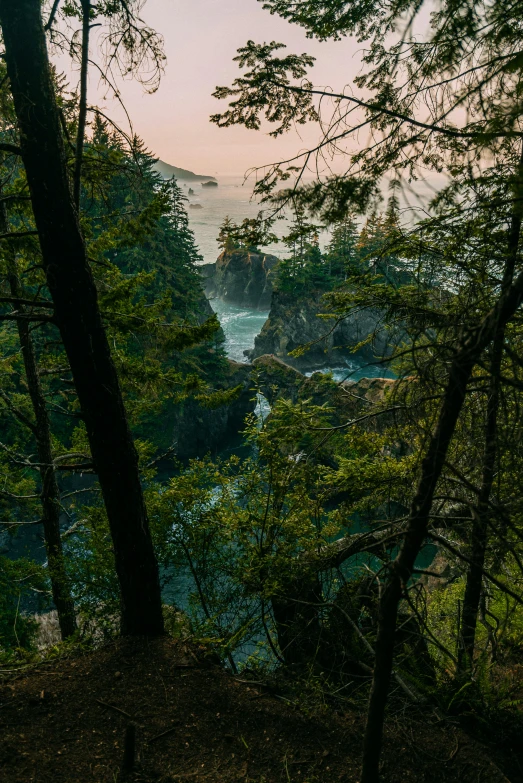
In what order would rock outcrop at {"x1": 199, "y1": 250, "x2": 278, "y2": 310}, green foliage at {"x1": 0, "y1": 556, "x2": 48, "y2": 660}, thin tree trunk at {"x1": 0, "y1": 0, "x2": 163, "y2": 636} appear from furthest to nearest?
rock outcrop at {"x1": 199, "y1": 250, "x2": 278, "y2": 310}, green foliage at {"x1": 0, "y1": 556, "x2": 48, "y2": 660}, thin tree trunk at {"x1": 0, "y1": 0, "x2": 163, "y2": 636}

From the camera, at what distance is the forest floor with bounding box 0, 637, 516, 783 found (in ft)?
12.0

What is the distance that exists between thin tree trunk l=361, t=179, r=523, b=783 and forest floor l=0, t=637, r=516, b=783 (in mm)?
971

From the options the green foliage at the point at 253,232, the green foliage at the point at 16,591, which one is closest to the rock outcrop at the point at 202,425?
the green foliage at the point at 16,591

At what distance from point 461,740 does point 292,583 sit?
2631 mm

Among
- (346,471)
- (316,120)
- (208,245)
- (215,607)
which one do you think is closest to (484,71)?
(316,120)

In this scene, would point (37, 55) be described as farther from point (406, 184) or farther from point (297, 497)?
point (297, 497)

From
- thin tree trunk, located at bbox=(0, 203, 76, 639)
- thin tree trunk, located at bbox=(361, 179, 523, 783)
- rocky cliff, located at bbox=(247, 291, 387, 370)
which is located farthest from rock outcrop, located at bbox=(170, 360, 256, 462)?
thin tree trunk, located at bbox=(361, 179, 523, 783)

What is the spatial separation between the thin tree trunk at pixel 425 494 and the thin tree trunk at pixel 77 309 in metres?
2.86

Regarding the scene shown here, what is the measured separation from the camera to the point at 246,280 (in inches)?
2350

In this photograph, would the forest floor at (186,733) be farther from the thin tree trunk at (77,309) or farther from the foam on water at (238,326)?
the foam on water at (238,326)

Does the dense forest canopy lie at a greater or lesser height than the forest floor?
greater

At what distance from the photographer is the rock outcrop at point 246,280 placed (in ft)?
192

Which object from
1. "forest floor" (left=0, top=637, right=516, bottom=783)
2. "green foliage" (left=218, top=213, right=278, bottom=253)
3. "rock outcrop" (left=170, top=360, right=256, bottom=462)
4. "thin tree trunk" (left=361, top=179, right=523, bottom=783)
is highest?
"green foliage" (left=218, top=213, right=278, bottom=253)

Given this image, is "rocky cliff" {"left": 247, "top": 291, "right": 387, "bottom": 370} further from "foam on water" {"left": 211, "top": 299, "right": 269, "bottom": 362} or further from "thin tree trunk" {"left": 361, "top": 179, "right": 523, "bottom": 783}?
"thin tree trunk" {"left": 361, "top": 179, "right": 523, "bottom": 783}
